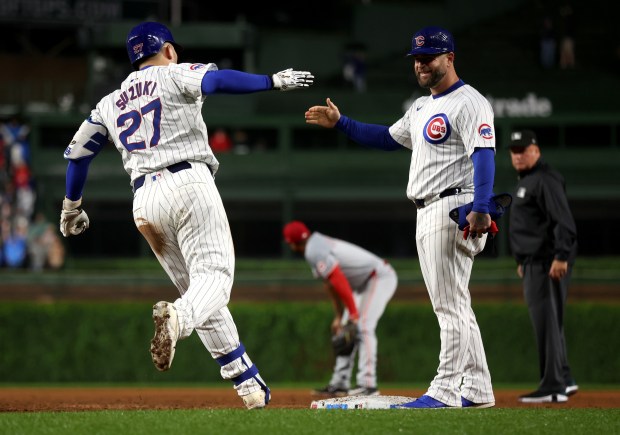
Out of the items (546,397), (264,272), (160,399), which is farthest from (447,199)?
(264,272)

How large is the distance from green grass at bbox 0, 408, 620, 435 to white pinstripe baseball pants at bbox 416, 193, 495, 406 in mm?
373

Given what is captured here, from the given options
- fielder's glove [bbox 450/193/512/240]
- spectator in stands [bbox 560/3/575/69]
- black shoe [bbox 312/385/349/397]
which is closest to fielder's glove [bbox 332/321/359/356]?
black shoe [bbox 312/385/349/397]

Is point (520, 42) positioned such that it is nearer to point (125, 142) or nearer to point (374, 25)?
point (374, 25)

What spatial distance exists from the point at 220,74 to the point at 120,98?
63 centimetres

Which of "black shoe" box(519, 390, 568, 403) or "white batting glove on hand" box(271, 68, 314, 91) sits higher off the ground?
"white batting glove on hand" box(271, 68, 314, 91)

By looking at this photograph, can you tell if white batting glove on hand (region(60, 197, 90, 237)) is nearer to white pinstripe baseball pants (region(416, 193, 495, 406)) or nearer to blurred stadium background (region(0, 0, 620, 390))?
white pinstripe baseball pants (region(416, 193, 495, 406))

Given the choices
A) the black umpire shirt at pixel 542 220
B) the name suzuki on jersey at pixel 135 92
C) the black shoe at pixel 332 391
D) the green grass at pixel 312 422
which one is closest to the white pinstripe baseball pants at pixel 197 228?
the name suzuki on jersey at pixel 135 92

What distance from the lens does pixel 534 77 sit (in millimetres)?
23422

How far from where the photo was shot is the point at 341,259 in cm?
937

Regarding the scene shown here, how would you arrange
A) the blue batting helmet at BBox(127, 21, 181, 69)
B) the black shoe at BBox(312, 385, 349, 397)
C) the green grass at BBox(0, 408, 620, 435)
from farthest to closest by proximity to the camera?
the black shoe at BBox(312, 385, 349, 397), the blue batting helmet at BBox(127, 21, 181, 69), the green grass at BBox(0, 408, 620, 435)

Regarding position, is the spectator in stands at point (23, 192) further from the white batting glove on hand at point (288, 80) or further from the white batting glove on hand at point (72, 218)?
the white batting glove on hand at point (288, 80)

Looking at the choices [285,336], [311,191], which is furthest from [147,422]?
[311,191]

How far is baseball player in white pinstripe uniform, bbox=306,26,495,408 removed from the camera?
571 cm

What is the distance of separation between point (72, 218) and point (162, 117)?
988mm
